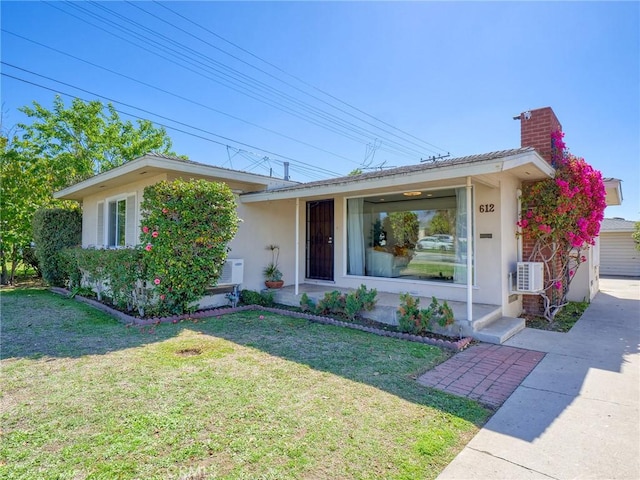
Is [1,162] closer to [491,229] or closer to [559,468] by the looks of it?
[491,229]

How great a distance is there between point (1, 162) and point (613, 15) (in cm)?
1819

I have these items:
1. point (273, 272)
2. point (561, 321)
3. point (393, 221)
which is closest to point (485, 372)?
point (561, 321)

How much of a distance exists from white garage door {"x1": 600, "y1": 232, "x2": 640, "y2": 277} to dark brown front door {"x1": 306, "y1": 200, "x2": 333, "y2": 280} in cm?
1581

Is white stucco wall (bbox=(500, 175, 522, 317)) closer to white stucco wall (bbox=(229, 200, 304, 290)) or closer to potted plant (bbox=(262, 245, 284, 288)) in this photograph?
white stucco wall (bbox=(229, 200, 304, 290))

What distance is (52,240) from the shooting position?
1134cm

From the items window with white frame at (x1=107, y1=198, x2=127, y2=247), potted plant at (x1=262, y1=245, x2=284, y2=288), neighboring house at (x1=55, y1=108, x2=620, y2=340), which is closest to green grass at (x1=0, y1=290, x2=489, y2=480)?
neighboring house at (x1=55, y1=108, x2=620, y2=340)

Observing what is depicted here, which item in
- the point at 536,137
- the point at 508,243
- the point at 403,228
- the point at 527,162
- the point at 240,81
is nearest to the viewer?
the point at 527,162

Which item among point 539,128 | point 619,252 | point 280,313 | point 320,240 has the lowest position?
point 280,313

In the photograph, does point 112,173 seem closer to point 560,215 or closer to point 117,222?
point 117,222

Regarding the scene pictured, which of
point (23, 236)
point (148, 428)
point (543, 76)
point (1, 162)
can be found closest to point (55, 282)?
point (23, 236)

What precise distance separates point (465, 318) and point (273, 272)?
497 cm

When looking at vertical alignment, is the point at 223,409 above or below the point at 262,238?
below

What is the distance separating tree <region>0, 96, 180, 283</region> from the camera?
12117 mm

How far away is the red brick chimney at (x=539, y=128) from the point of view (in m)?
7.35
